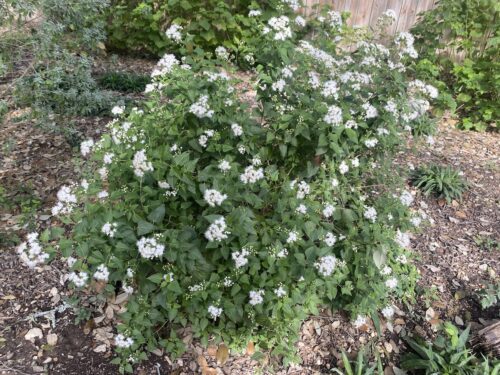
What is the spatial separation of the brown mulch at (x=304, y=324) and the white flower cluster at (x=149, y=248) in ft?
3.14

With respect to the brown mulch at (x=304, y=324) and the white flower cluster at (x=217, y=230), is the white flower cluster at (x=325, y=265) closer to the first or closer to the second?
the white flower cluster at (x=217, y=230)

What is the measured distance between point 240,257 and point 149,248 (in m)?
0.42

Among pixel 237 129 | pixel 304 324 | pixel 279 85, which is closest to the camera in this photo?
pixel 237 129

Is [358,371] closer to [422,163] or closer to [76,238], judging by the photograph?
[76,238]

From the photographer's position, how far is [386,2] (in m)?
5.55

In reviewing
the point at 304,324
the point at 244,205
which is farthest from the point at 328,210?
the point at 304,324

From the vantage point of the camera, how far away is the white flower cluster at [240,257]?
1.98 metres

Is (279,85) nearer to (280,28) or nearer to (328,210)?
(280,28)

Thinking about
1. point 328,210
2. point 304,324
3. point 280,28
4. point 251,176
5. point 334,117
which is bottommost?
point 304,324

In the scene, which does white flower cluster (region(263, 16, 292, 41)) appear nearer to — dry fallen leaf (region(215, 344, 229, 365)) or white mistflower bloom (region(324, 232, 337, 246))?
white mistflower bloom (region(324, 232, 337, 246))

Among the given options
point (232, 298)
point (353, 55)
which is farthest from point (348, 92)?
point (232, 298)

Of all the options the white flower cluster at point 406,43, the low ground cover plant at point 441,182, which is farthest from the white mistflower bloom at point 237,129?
the low ground cover plant at point 441,182

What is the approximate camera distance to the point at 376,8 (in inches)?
221

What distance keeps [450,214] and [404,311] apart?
3.83ft
